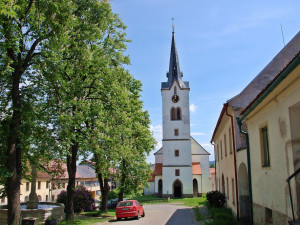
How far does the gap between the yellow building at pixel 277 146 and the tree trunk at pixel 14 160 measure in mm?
9398

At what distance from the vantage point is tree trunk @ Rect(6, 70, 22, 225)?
40.2 feet

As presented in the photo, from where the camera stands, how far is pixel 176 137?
49.7m

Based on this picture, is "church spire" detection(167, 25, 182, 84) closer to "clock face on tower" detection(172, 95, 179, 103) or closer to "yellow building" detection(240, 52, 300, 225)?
"clock face on tower" detection(172, 95, 179, 103)

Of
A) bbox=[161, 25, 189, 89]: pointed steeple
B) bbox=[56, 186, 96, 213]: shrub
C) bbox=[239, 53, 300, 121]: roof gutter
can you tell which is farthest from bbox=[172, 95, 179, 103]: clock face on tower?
bbox=[239, 53, 300, 121]: roof gutter

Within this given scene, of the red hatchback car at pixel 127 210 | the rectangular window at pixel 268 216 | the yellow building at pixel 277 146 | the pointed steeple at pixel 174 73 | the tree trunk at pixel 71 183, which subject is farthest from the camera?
the pointed steeple at pixel 174 73

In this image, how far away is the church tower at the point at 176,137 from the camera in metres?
48.5

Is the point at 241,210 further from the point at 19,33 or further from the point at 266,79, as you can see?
the point at 19,33

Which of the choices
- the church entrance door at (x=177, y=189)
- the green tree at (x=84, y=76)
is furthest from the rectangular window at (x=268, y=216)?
the church entrance door at (x=177, y=189)

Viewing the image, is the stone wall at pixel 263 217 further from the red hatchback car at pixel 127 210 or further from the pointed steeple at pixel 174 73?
the pointed steeple at pixel 174 73

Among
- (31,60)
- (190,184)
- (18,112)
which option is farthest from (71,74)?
(190,184)

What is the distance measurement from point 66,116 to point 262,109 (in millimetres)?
9065

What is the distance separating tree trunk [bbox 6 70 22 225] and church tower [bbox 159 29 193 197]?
37.4m

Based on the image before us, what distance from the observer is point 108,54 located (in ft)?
61.3

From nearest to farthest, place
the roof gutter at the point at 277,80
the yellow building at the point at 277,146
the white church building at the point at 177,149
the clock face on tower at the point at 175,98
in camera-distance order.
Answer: the roof gutter at the point at 277,80
the yellow building at the point at 277,146
the white church building at the point at 177,149
the clock face on tower at the point at 175,98
